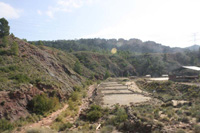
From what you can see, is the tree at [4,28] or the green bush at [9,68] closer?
the green bush at [9,68]

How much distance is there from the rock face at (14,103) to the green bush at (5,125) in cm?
64

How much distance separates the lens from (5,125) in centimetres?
1227

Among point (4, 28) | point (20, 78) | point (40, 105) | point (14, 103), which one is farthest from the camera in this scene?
point (4, 28)

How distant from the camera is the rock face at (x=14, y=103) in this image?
13578 mm

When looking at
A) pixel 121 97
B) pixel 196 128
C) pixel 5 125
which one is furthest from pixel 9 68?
pixel 196 128

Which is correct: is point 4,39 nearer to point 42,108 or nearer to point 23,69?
point 23,69

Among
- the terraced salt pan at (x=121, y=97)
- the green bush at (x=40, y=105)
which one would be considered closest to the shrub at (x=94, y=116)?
the terraced salt pan at (x=121, y=97)

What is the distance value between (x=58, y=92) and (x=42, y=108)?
16.3 feet

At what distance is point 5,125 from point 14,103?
9.70 ft

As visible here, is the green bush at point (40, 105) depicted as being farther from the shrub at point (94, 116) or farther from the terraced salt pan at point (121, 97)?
the terraced salt pan at point (121, 97)

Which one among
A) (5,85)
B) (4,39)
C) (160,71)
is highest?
(4,39)

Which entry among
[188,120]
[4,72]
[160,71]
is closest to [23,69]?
[4,72]

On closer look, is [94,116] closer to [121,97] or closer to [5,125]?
[5,125]

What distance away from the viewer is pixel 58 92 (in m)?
21.5
